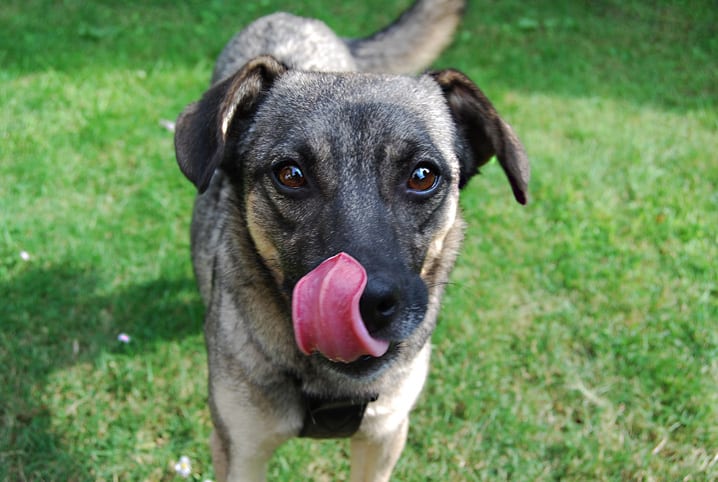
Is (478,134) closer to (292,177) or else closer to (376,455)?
(292,177)

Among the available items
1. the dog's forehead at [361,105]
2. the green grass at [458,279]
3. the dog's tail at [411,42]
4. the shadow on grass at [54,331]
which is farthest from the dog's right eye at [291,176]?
the dog's tail at [411,42]

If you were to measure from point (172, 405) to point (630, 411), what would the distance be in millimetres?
2795

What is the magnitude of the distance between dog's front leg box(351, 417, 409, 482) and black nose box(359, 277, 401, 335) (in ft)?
3.54

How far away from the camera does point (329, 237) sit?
7.81ft

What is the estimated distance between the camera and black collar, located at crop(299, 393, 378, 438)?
2.84 metres

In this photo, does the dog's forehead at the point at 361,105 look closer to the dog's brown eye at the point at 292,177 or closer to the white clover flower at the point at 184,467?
the dog's brown eye at the point at 292,177

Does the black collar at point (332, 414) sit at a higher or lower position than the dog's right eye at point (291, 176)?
lower

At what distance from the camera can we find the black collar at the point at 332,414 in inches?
112

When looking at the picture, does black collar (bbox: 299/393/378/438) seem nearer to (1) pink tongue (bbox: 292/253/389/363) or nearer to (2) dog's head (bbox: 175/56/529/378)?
(2) dog's head (bbox: 175/56/529/378)

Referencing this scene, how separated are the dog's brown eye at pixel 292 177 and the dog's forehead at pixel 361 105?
18 centimetres

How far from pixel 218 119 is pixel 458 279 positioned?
9.52ft

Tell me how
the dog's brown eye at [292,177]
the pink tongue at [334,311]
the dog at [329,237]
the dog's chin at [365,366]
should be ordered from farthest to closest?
1. the dog's brown eye at [292,177]
2. the dog's chin at [365,366]
3. the dog at [329,237]
4. the pink tongue at [334,311]

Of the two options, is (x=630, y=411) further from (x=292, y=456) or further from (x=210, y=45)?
(x=210, y=45)

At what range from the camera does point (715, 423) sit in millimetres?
4004
